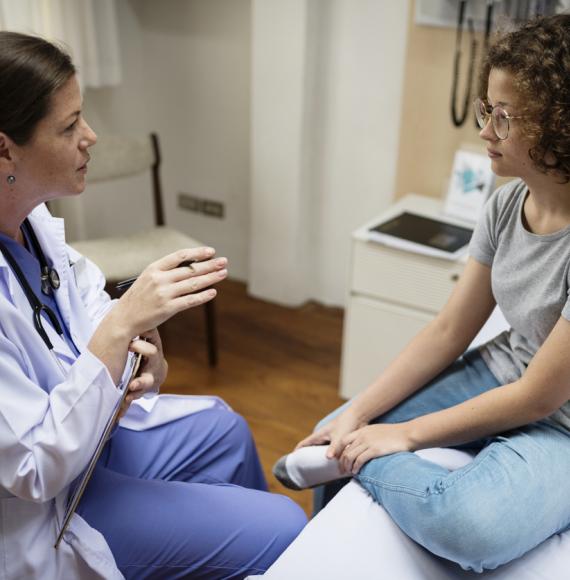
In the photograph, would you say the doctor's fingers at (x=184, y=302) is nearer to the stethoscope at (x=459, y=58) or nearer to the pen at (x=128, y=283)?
the pen at (x=128, y=283)

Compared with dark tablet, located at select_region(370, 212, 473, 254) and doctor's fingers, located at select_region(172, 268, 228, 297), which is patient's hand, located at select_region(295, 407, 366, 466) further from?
dark tablet, located at select_region(370, 212, 473, 254)

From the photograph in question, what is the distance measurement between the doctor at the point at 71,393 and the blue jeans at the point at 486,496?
0.24 m

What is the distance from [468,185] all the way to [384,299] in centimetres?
45

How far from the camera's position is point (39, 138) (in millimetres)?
1349

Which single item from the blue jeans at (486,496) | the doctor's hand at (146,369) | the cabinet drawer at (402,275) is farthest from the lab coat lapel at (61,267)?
the cabinet drawer at (402,275)

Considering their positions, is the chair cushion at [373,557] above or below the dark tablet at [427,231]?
below

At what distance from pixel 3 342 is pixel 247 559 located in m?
0.56

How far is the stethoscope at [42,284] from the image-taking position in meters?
Answer: 1.36

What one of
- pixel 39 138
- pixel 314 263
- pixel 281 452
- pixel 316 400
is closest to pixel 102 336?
pixel 39 138

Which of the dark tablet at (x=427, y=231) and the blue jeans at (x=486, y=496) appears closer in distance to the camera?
the blue jeans at (x=486, y=496)

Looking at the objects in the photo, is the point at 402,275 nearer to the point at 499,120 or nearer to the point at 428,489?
the point at 499,120

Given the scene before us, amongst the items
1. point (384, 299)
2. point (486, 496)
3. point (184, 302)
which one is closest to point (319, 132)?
point (384, 299)

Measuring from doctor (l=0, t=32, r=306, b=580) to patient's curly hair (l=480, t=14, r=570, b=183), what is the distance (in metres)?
0.57

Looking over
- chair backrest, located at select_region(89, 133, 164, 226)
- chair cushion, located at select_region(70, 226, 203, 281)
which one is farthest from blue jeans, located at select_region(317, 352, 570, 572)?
chair backrest, located at select_region(89, 133, 164, 226)
